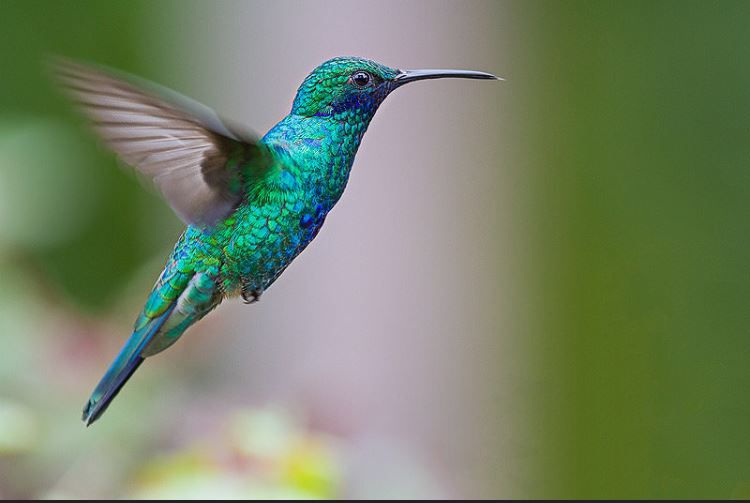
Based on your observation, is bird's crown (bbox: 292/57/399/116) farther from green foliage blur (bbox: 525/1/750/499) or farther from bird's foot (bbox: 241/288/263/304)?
green foliage blur (bbox: 525/1/750/499)

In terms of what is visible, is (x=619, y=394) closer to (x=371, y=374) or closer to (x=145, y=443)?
(x=371, y=374)

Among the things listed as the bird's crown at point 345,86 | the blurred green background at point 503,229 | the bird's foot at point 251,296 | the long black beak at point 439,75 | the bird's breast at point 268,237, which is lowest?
the blurred green background at point 503,229

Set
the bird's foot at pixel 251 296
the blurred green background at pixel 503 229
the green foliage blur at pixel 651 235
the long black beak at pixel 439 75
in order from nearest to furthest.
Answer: the long black beak at pixel 439 75 → the bird's foot at pixel 251 296 → the blurred green background at pixel 503 229 → the green foliage blur at pixel 651 235

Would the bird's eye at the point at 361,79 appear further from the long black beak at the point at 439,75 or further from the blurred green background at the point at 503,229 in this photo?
the blurred green background at the point at 503,229

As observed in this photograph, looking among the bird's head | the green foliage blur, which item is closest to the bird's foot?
the bird's head

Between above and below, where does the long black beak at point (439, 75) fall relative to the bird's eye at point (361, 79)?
above

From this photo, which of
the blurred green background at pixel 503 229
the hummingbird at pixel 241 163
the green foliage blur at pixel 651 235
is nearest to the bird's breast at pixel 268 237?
the hummingbird at pixel 241 163

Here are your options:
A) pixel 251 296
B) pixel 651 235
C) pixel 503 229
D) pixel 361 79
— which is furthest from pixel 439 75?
pixel 651 235
